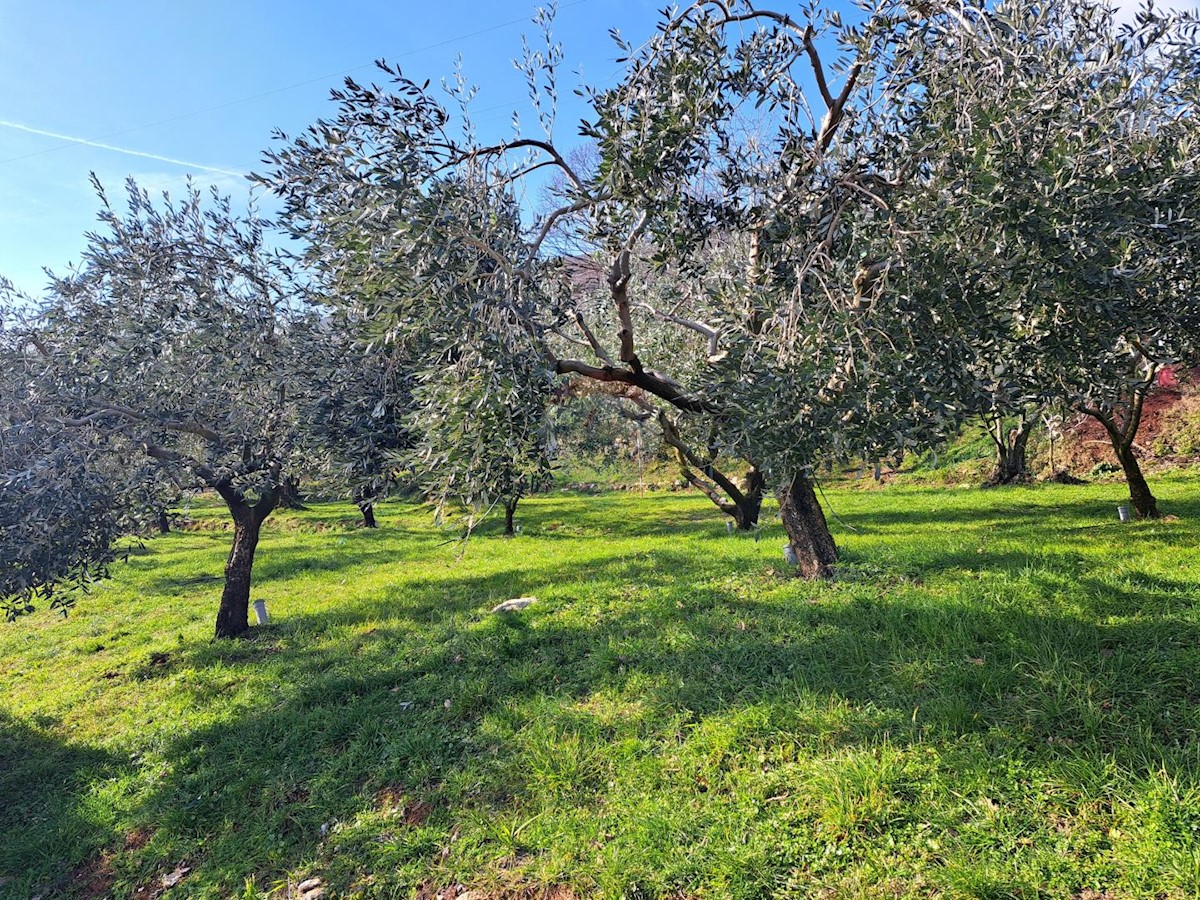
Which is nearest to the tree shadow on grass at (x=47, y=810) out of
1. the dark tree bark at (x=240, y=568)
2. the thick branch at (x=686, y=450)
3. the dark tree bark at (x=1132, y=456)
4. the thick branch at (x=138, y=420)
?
the dark tree bark at (x=240, y=568)

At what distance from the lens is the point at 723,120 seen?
261 inches

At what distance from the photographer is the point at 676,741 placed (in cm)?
575

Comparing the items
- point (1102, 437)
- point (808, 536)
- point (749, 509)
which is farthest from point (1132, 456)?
point (1102, 437)

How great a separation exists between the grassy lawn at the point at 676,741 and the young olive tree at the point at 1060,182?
263 centimetres

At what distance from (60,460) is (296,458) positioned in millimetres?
2681

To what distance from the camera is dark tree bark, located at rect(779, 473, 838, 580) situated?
373 inches

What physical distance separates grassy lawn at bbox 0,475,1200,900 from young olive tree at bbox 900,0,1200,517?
2626mm

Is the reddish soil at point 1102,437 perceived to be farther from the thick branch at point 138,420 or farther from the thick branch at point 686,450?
the thick branch at point 138,420

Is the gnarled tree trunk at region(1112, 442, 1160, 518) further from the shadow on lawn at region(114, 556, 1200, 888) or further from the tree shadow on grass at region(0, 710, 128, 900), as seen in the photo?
the tree shadow on grass at region(0, 710, 128, 900)

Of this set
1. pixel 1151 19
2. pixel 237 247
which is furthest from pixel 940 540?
pixel 237 247

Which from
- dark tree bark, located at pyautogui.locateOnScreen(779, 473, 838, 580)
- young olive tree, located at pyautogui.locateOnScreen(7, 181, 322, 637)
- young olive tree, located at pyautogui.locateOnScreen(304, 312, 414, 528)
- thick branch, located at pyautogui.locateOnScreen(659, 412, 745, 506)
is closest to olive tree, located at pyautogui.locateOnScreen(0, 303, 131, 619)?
young olive tree, located at pyautogui.locateOnScreen(7, 181, 322, 637)

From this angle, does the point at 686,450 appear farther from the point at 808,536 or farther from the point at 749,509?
the point at 808,536

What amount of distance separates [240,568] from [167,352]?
5.10 meters

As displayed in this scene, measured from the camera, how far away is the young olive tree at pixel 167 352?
807cm
